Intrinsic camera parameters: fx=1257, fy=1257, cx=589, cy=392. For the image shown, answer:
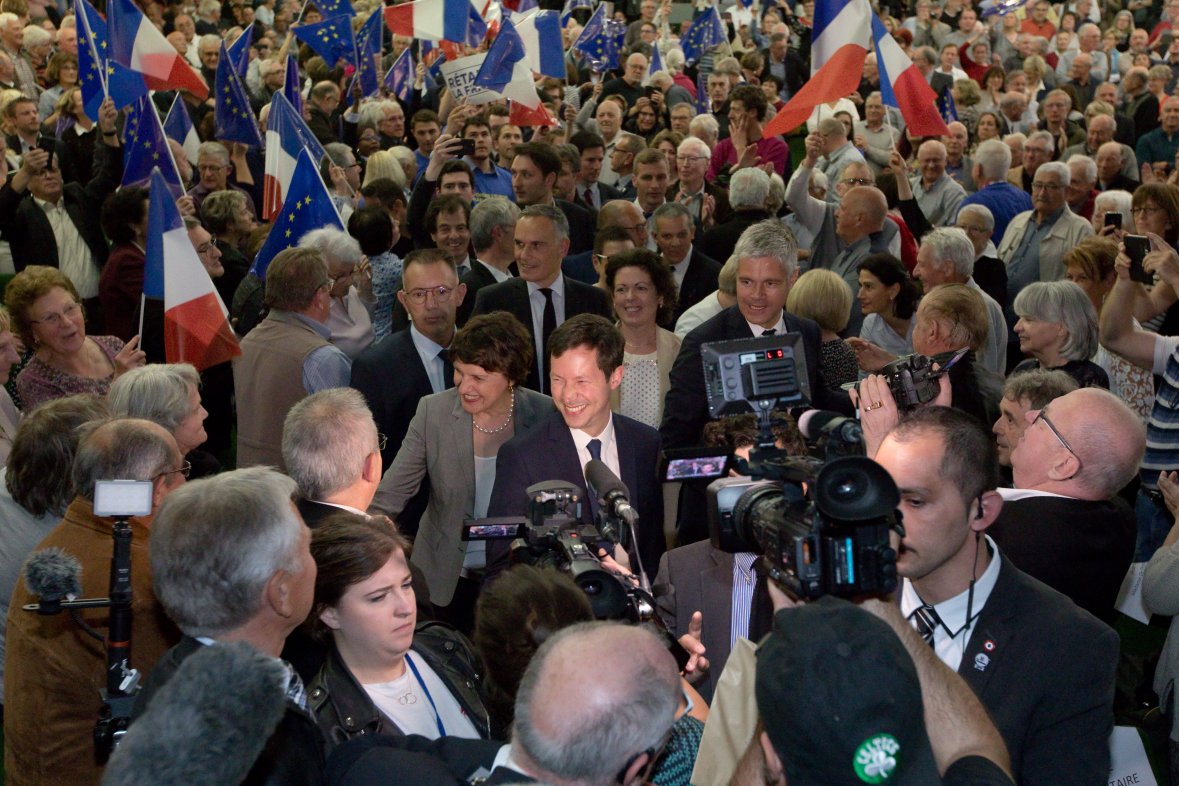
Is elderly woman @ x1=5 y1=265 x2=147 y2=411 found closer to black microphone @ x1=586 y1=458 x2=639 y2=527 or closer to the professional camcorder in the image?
black microphone @ x1=586 y1=458 x2=639 y2=527

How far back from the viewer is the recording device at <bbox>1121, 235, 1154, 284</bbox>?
6.00 metres

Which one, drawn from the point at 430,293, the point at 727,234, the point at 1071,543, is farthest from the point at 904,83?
the point at 1071,543

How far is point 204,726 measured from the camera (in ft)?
5.31

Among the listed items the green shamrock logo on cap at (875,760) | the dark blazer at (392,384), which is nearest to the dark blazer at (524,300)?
the dark blazer at (392,384)

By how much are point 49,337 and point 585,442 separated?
2750mm

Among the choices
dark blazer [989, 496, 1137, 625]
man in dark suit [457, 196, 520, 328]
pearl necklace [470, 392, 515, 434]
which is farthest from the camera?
man in dark suit [457, 196, 520, 328]

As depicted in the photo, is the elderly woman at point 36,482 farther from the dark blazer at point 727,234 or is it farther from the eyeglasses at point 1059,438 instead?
the dark blazer at point 727,234

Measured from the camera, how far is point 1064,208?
354 inches

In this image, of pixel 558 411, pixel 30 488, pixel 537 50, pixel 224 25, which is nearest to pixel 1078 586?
pixel 558 411

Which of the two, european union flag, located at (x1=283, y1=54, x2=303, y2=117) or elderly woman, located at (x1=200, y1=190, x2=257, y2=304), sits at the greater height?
european union flag, located at (x1=283, y1=54, x2=303, y2=117)

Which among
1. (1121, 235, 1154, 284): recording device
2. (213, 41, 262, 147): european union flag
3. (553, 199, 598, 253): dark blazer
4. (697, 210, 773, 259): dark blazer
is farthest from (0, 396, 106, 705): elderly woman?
(213, 41, 262, 147): european union flag

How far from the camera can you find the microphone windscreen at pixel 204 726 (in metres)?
1.60

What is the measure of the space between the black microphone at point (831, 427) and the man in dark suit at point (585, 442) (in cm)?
152

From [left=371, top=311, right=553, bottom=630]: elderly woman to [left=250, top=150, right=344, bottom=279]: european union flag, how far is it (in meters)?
2.59
